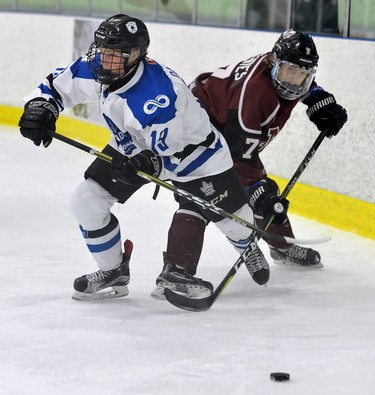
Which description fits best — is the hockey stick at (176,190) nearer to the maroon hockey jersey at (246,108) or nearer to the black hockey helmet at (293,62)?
the maroon hockey jersey at (246,108)

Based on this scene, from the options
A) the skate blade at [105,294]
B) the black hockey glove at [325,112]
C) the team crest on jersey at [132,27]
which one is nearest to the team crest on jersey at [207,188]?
the skate blade at [105,294]

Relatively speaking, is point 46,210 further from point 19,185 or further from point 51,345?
point 51,345

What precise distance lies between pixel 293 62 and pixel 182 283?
820 millimetres

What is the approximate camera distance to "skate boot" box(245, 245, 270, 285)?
342 cm

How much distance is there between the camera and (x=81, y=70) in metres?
3.08

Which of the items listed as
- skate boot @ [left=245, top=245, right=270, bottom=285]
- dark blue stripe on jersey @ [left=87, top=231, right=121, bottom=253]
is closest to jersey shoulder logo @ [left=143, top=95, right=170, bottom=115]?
dark blue stripe on jersey @ [left=87, top=231, right=121, bottom=253]

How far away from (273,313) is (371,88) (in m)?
1.51

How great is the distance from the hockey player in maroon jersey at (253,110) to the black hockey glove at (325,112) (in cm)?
6

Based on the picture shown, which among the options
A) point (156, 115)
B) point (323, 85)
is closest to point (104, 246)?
point (156, 115)

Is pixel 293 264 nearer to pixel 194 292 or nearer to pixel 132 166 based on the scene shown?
pixel 194 292

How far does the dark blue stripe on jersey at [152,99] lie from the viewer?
9.44 ft

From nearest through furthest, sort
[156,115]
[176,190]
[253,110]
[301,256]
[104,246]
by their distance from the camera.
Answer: [156,115]
[176,190]
[104,246]
[253,110]
[301,256]

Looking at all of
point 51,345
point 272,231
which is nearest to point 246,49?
point 272,231

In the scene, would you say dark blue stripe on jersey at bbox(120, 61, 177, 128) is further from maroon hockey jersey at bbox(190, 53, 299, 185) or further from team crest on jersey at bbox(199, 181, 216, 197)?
maroon hockey jersey at bbox(190, 53, 299, 185)
